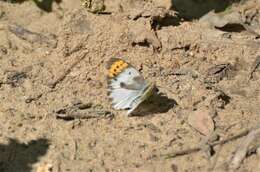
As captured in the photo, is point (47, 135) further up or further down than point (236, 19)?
further down

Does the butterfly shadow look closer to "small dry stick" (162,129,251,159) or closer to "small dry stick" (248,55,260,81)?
"small dry stick" (162,129,251,159)

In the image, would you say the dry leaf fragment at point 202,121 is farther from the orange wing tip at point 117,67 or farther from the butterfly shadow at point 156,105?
the orange wing tip at point 117,67

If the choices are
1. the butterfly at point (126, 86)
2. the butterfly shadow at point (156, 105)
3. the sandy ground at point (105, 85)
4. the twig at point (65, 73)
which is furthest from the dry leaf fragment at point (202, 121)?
the twig at point (65, 73)

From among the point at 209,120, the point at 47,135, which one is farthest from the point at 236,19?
the point at 47,135

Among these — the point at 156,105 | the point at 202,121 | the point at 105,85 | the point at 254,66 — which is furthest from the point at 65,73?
the point at 254,66

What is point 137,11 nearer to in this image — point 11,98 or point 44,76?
point 44,76

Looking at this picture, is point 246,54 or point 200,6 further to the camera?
point 200,6

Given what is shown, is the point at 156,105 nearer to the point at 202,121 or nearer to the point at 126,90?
the point at 126,90
